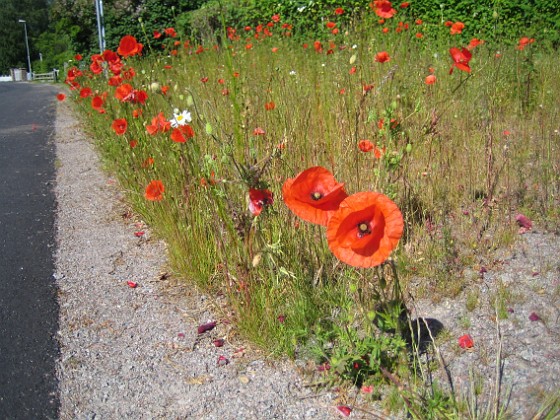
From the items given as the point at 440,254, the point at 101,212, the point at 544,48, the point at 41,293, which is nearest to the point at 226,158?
the point at 440,254

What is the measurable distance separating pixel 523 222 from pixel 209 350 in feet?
5.03

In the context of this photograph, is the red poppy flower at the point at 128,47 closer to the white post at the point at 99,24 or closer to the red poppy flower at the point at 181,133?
the red poppy flower at the point at 181,133

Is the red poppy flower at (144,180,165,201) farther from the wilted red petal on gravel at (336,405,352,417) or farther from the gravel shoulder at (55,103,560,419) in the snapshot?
the wilted red petal on gravel at (336,405,352,417)

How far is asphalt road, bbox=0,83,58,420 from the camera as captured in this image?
2.17m

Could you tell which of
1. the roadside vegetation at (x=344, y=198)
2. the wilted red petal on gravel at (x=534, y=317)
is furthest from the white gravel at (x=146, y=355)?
the wilted red petal on gravel at (x=534, y=317)

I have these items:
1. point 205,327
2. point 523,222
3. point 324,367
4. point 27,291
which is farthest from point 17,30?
point 324,367

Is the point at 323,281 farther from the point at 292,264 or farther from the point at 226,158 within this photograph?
the point at 226,158

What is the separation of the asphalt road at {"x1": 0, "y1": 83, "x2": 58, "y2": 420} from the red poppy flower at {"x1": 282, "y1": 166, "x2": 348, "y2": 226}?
115cm

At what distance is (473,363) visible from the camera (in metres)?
2.00

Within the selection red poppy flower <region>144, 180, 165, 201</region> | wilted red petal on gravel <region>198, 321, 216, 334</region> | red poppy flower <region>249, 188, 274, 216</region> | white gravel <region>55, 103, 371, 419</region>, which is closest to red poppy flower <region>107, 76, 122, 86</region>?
white gravel <region>55, 103, 371, 419</region>

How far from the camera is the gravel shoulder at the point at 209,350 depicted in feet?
6.57

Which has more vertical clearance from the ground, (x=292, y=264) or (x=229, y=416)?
(x=292, y=264)

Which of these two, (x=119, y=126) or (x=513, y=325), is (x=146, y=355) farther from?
(x=119, y=126)

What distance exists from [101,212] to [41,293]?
4.06 feet
